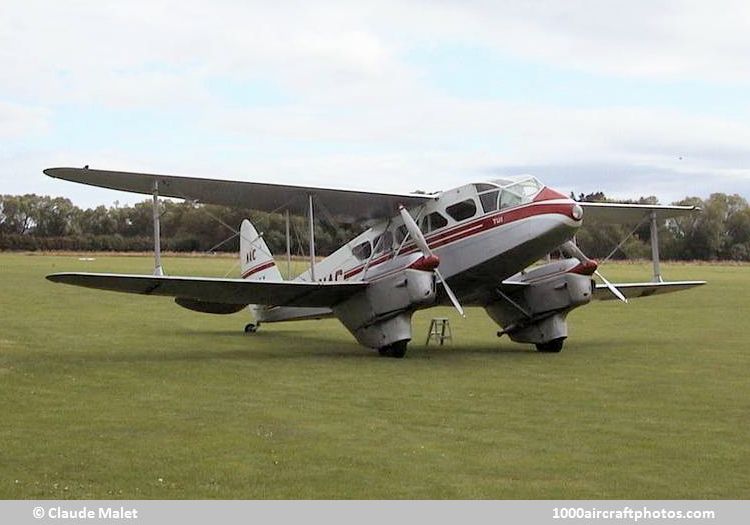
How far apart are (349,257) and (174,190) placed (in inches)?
166

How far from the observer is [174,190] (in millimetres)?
21031

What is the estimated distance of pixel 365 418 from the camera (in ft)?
42.8

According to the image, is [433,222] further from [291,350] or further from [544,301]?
[291,350]

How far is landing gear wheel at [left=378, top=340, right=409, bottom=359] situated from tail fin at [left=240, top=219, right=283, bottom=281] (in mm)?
5723

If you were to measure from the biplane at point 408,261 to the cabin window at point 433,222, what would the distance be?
0.02 meters

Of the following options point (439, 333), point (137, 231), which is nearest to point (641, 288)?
point (439, 333)

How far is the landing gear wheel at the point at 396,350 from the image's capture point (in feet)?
67.8

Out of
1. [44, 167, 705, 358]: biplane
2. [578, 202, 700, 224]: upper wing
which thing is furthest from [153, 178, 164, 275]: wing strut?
[578, 202, 700, 224]: upper wing

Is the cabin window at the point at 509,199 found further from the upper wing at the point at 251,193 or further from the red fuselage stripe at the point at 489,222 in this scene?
the upper wing at the point at 251,193

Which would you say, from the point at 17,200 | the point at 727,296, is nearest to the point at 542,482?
the point at 727,296

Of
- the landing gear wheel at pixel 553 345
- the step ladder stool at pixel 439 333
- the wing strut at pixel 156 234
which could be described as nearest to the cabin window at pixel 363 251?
the step ladder stool at pixel 439 333

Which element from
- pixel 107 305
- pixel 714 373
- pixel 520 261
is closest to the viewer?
pixel 714 373

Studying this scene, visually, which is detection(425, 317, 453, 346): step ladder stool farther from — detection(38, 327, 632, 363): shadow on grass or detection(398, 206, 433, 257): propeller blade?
detection(398, 206, 433, 257): propeller blade

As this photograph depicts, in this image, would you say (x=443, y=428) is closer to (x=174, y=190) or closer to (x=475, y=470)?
(x=475, y=470)
